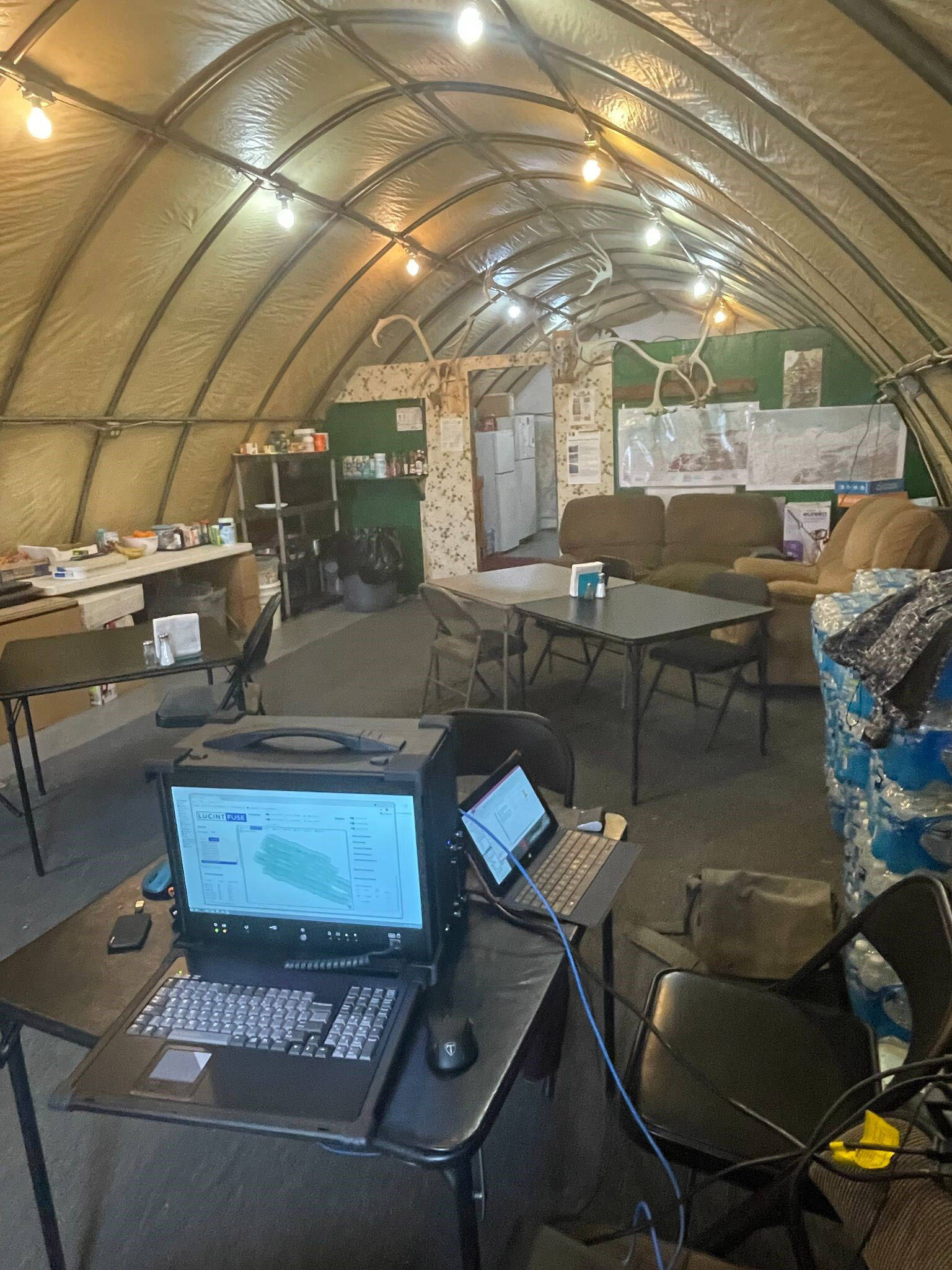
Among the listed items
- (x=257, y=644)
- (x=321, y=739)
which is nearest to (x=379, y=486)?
(x=257, y=644)

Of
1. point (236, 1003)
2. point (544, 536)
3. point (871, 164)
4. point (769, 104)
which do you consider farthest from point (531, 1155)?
point (544, 536)

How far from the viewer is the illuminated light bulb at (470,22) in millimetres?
3350

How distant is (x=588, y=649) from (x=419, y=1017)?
14.2ft

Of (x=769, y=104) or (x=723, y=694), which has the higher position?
(x=769, y=104)

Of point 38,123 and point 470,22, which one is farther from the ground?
point 470,22

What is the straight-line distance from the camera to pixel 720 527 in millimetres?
6555

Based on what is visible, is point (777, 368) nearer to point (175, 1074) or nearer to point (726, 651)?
point (726, 651)

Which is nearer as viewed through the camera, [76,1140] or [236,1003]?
[236,1003]

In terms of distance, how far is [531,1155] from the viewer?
75.0 inches

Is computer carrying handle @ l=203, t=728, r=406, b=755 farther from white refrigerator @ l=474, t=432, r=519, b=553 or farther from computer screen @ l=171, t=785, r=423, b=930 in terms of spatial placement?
white refrigerator @ l=474, t=432, r=519, b=553

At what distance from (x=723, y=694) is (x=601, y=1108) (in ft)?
10.8

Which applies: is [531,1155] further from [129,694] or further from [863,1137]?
[129,694]

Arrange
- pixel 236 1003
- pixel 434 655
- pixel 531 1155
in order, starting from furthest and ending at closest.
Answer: pixel 434 655, pixel 531 1155, pixel 236 1003

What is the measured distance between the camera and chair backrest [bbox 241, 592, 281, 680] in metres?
3.63
